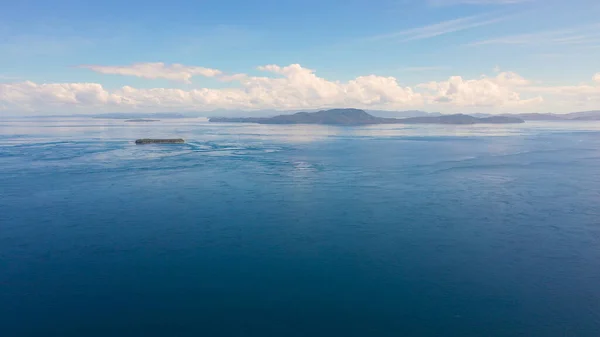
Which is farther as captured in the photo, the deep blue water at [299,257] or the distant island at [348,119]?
the distant island at [348,119]

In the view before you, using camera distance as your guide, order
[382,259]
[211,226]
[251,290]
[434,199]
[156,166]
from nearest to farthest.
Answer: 1. [251,290]
2. [382,259]
3. [211,226]
4. [434,199]
5. [156,166]

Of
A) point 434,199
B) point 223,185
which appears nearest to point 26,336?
point 223,185

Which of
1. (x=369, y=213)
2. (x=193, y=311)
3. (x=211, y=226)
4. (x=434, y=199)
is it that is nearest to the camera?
(x=193, y=311)

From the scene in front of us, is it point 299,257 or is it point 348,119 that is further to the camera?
point 348,119

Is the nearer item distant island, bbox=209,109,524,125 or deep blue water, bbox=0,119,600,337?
deep blue water, bbox=0,119,600,337

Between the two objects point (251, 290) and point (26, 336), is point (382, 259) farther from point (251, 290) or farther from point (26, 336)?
point (26, 336)

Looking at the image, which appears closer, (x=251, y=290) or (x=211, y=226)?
(x=251, y=290)
